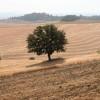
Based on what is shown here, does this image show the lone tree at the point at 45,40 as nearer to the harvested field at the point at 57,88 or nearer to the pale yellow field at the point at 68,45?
the pale yellow field at the point at 68,45

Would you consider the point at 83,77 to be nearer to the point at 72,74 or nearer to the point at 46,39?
the point at 72,74

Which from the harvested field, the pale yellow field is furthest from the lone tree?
the harvested field

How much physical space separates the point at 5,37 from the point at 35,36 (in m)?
73.3

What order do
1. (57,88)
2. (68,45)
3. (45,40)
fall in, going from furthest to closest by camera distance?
(68,45) → (45,40) → (57,88)

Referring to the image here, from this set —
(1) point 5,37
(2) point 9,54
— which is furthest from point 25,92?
(1) point 5,37

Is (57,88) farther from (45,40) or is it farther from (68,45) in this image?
(68,45)

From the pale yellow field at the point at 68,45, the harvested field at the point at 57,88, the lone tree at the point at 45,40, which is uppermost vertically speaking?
the harvested field at the point at 57,88

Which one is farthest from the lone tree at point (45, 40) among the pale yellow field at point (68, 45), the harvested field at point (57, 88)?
the harvested field at point (57, 88)

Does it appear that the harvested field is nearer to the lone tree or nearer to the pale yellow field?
the lone tree

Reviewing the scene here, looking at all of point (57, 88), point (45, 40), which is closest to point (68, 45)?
point (45, 40)

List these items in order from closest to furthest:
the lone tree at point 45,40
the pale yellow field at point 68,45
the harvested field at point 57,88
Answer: the harvested field at point 57,88
the lone tree at point 45,40
the pale yellow field at point 68,45

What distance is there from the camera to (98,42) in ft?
356

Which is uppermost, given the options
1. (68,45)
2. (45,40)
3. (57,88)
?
(57,88)

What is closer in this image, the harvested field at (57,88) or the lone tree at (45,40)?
the harvested field at (57,88)
